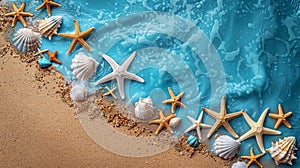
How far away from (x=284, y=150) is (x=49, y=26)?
99 cm

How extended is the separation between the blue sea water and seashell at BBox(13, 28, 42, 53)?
0.04 m

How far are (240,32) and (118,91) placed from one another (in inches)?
20.1

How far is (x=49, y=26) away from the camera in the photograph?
183cm

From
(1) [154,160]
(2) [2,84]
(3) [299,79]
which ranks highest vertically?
(3) [299,79]

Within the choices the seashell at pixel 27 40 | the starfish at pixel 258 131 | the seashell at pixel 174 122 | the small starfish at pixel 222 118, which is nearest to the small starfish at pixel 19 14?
the seashell at pixel 27 40

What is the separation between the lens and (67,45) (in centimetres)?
184

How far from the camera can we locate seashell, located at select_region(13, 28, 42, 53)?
1.82m

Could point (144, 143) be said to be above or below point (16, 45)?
below

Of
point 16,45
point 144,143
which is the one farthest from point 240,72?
point 16,45

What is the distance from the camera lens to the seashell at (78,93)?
179 centimetres

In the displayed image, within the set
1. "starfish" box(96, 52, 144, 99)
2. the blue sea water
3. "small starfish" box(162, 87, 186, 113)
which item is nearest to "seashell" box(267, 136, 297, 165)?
the blue sea water

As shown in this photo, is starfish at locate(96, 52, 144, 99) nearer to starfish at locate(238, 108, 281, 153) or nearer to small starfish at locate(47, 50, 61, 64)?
small starfish at locate(47, 50, 61, 64)

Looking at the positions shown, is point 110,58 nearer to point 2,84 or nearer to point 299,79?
point 2,84

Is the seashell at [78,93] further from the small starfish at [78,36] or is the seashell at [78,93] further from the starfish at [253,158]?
the starfish at [253,158]
